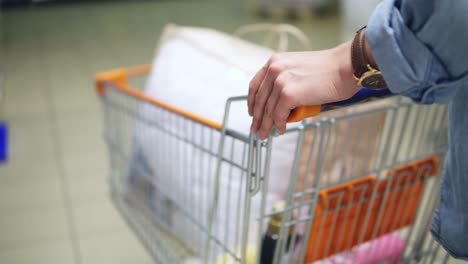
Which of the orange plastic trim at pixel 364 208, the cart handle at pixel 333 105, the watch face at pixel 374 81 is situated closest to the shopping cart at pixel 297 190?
the orange plastic trim at pixel 364 208

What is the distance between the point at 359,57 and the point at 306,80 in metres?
0.08

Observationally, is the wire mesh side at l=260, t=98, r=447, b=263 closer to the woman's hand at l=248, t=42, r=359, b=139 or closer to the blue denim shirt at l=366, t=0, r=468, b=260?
the woman's hand at l=248, t=42, r=359, b=139

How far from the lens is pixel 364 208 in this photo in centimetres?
116

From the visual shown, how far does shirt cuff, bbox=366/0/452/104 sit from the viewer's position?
0.60m

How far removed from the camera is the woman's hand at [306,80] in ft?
2.24

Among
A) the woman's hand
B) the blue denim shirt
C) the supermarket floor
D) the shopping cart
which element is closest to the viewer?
the blue denim shirt

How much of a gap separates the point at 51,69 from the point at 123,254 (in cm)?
207

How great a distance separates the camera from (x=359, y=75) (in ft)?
2.18

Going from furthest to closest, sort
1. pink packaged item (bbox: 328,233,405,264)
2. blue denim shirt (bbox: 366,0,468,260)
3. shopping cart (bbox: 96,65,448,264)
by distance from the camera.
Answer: pink packaged item (bbox: 328,233,405,264), shopping cart (bbox: 96,65,448,264), blue denim shirt (bbox: 366,0,468,260)

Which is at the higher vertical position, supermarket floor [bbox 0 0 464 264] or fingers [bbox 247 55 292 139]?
fingers [bbox 247 55 292 139]

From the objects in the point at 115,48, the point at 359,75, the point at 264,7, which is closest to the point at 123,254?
the point at 359,75

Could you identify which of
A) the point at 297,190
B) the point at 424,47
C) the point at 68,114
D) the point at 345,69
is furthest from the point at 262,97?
the point at 68,114

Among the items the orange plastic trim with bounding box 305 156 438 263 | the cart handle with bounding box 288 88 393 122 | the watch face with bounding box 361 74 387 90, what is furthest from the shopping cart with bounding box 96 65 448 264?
the watch face with bounding box 361 74 387 90

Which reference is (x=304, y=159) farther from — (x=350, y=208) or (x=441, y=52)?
(x=441, y=52)
